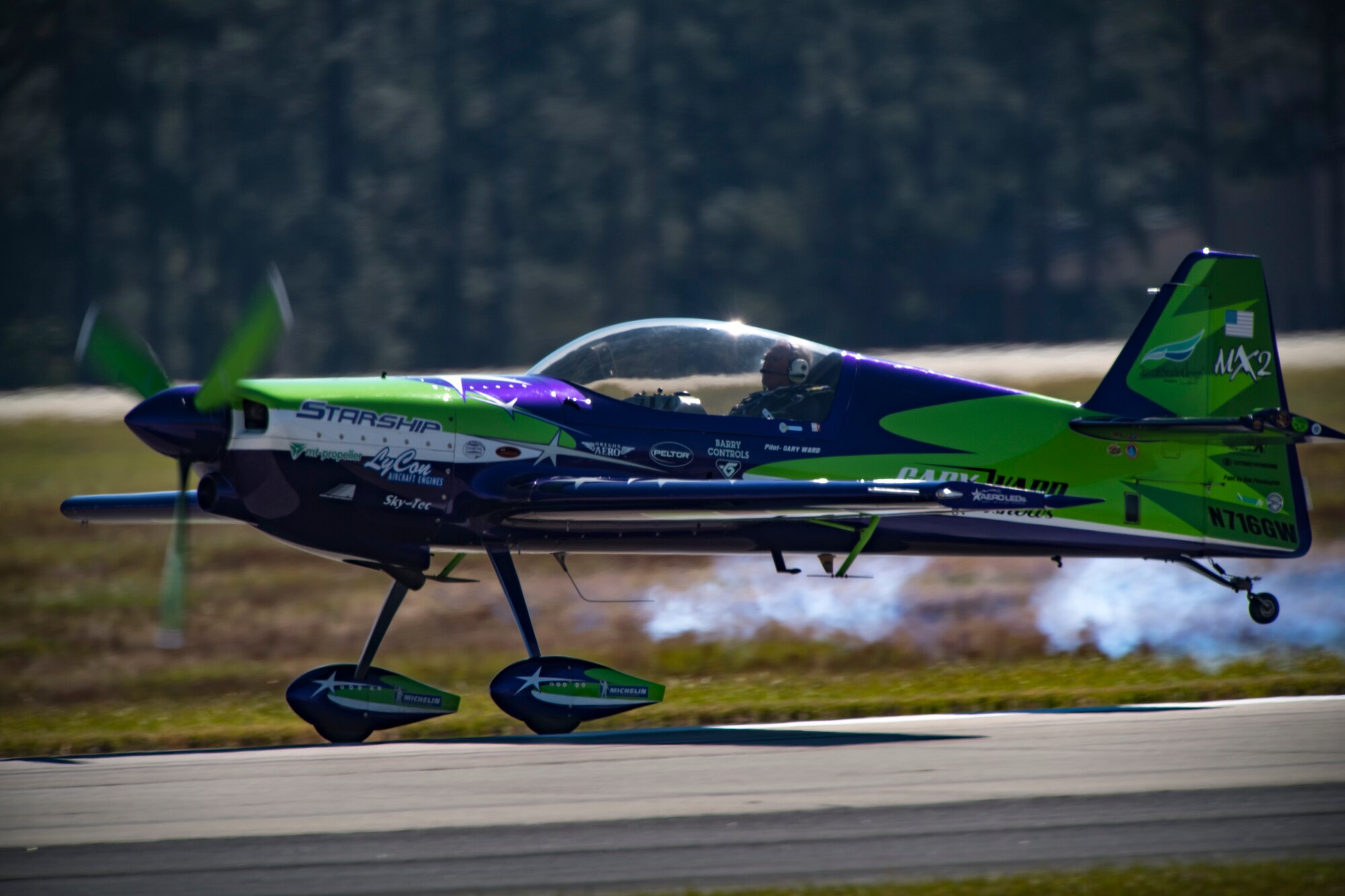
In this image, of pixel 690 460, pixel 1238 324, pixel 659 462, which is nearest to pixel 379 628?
pixel 659 462

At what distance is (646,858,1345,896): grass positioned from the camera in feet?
18.0

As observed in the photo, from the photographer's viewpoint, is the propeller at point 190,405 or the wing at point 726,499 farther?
the propeller at point 190,405

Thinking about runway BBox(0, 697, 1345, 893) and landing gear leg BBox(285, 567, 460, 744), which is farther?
landing gear leg BBox(285, 567, 460, 744)

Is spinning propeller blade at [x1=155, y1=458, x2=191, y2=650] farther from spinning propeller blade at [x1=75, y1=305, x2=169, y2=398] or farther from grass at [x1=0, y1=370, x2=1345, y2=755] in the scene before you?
grass at [x1=0, y1=370, x2=1345, y2=755]

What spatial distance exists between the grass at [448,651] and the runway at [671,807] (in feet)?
5.72

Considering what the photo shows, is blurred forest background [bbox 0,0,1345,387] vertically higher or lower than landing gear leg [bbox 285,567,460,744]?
higher

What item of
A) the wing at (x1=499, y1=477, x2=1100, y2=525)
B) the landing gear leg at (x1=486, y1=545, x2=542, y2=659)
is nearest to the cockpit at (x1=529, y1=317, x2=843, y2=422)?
the wing at (x1=499, y1=477, x2=1100, y2=525)

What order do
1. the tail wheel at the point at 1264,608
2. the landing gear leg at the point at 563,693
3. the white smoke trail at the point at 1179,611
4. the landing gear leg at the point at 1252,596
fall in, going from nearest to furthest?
the landing gear leg at the point at 563,693, the landing gear leg at the point at 1252,596, the tail wheel at the point at 1264,608, the white smoke trail at the point at 1179,611

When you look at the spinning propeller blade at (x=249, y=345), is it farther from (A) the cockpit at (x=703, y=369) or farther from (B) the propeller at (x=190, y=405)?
(A) the cockpit at (x=703, y=369)

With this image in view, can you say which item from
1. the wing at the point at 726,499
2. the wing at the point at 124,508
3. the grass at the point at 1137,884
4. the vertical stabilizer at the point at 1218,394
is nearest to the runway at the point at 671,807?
the grass at the point at 1137,884

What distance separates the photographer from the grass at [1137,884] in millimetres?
5477

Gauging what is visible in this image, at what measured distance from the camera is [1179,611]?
1427cm

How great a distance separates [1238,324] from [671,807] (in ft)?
22.9

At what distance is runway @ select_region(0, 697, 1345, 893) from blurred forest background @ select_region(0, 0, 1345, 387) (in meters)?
29.2
